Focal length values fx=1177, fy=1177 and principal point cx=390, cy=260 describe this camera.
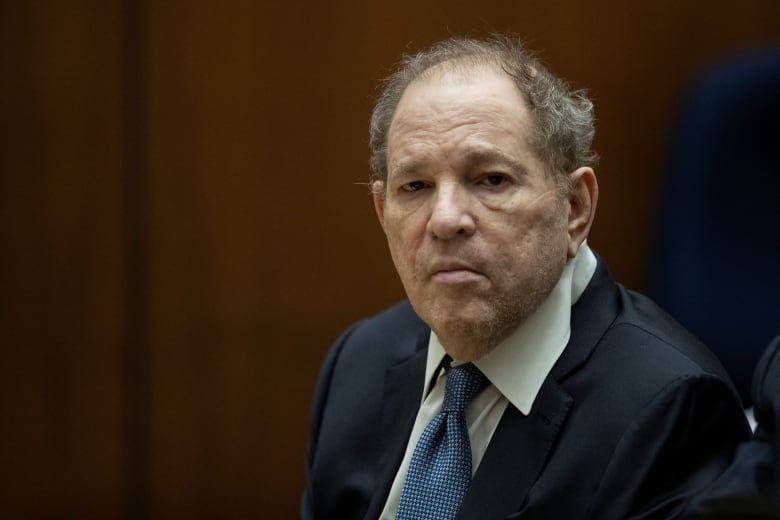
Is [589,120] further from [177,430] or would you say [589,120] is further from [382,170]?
[177,430]

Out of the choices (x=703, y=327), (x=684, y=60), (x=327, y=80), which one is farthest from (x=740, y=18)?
(x=327, y=80)

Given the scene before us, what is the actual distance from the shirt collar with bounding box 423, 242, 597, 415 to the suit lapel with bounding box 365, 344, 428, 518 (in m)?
0.22

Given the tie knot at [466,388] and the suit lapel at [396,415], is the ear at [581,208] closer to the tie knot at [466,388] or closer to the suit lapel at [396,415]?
the tie knot at [466,388]

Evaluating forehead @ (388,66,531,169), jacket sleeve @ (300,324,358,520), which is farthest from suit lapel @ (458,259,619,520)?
jacket sleeve @ (300,324,358,520)

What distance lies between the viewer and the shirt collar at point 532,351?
79.7 inches

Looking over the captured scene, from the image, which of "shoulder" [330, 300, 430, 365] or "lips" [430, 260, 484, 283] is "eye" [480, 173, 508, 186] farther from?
"shoulder" [330, 300, 430, 365]

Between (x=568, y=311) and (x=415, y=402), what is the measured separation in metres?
0.35

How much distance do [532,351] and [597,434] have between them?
216 millimetres

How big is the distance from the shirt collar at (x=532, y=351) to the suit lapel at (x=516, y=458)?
26 millimetres

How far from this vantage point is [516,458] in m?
1.96

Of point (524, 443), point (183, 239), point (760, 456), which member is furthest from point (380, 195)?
point (183, 239)

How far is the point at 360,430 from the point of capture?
229 cm

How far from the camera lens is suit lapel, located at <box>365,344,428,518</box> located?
2.14 metres

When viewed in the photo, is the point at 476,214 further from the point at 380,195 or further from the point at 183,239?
the point at 183,239
